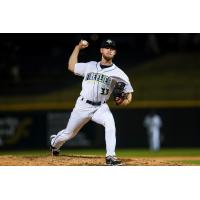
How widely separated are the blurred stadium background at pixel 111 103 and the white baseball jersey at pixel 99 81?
4.39 m

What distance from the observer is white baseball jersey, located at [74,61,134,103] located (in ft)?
29.7

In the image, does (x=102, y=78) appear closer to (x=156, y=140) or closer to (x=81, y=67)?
(x=81, y=67)

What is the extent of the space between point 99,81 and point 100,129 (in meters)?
5.80

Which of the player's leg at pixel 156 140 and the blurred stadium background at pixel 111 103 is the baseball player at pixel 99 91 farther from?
the player's leg at pixel 156 140

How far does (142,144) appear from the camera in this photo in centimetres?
1560

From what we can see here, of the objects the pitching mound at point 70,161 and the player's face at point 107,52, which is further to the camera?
the pitching mound at point 70,161

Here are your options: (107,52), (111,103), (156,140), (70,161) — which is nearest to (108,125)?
(70,161)

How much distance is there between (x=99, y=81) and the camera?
9055mm

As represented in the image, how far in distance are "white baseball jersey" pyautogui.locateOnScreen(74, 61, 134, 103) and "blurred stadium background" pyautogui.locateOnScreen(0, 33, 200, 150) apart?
439 cm

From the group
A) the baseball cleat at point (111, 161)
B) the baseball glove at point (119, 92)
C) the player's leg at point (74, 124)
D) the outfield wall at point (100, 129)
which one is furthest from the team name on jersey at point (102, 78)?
the outfield wall at point (100, 129)

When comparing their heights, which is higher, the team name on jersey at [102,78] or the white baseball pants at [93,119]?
the team name on jersey at [102,78]

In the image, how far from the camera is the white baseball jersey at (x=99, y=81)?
9.06 m

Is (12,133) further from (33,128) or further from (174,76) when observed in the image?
(174,76)

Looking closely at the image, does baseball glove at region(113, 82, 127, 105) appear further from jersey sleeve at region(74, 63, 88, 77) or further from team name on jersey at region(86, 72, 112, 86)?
jersey sleeve at region(74, 63, 88, 77)
